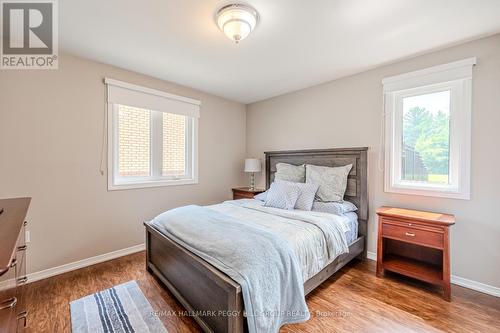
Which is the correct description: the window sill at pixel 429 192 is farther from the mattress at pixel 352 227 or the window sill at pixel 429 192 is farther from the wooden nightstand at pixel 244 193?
the wooden nightstand at pixel 244 193

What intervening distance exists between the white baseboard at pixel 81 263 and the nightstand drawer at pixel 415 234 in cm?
320

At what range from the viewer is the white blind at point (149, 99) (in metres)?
2.93

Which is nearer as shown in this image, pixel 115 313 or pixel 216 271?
pixel 216 271

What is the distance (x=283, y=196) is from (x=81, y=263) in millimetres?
2584

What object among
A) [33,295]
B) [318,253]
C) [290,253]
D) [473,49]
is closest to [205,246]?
[290,253]

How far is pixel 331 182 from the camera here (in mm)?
3020

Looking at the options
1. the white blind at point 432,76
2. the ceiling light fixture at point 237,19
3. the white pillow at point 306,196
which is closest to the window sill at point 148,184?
the white pillow at point 306,196

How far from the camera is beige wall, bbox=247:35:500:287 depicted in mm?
2184

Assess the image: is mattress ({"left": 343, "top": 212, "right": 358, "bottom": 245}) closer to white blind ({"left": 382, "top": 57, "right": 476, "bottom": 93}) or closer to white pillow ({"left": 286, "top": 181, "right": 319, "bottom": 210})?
white pillow ({"left": 286, "top": 181, "right": 319, "bottom": 210})

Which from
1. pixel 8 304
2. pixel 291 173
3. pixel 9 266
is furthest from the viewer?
pixel 291 173

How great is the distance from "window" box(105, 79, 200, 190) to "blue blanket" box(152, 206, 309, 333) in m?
1.58

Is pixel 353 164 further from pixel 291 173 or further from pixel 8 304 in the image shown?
pixel 8 304

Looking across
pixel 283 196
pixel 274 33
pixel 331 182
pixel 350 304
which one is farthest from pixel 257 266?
pixel 274 33

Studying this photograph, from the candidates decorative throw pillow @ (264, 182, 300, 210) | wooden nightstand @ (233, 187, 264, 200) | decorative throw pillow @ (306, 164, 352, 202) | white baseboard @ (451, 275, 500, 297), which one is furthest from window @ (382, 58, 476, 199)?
wooden nightstand @ (233, 187, 264, 200)
